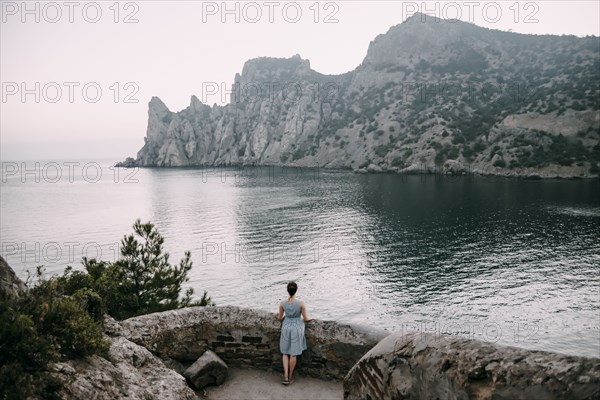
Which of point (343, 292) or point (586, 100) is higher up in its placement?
point (586, 100)

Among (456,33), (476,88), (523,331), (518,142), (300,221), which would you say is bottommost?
(523,331)

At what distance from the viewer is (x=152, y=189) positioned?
132625 mm

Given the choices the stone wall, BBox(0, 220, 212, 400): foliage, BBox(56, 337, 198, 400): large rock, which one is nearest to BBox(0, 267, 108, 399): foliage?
BBox(0, 220, 212, 400): foliage

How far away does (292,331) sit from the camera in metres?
10.1

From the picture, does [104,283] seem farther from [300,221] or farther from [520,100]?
[520,100]

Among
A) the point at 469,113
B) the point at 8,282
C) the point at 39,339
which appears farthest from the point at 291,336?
the point at 469,113

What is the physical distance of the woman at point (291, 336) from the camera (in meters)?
10.0

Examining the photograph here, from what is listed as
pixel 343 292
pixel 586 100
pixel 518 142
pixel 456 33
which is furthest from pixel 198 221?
pixel 456 33

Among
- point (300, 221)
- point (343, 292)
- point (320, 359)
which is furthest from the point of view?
point (300, 221)

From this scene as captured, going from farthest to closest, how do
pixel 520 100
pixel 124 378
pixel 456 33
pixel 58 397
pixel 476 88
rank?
1. pixel 456 33
2. pixel 476 88
3. pixel 520 100
4. pixel 124 378
5. pixel 58 397

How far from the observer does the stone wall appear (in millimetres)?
10031

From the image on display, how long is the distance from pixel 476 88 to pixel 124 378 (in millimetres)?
169975

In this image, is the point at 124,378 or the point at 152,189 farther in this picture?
the point at 152,189

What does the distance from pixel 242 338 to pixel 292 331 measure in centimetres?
155
